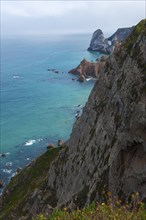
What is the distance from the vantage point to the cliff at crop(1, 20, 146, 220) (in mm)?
29184

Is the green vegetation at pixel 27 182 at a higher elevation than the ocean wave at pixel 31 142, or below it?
higher

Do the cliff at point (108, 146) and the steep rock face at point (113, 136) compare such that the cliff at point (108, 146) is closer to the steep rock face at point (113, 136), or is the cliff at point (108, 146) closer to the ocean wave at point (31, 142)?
the steep rock face at point (113, 136)

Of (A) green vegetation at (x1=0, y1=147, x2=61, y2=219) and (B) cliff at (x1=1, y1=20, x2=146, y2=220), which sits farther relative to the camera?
(A) green vegetation at (x1=0, y1=147, x2=61, y2=219)

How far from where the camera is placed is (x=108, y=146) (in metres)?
35.0

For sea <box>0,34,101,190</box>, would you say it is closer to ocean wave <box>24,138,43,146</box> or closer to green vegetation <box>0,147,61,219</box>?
ocean wave <box>24,138,43,146</box>

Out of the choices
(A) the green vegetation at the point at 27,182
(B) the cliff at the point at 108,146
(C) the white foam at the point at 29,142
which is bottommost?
(C) the white foam at the point at 29,142

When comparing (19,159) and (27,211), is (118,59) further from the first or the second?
(19,159)

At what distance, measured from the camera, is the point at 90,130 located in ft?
143

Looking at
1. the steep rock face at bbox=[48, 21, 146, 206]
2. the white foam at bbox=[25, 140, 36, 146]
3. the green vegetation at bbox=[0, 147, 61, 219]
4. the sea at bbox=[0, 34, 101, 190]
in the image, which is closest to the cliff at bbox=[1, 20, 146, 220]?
the steep rock face at bbox=[48, 21, 146, 206]

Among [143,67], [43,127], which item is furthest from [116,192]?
[43,127]

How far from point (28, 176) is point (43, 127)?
53.8m

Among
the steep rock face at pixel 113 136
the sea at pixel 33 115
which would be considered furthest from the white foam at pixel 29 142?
the steep rock face at pixel 113 136

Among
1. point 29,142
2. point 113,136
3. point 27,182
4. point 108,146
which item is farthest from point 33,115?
point 113,136

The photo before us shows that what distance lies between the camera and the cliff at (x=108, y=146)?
29.2 meters
